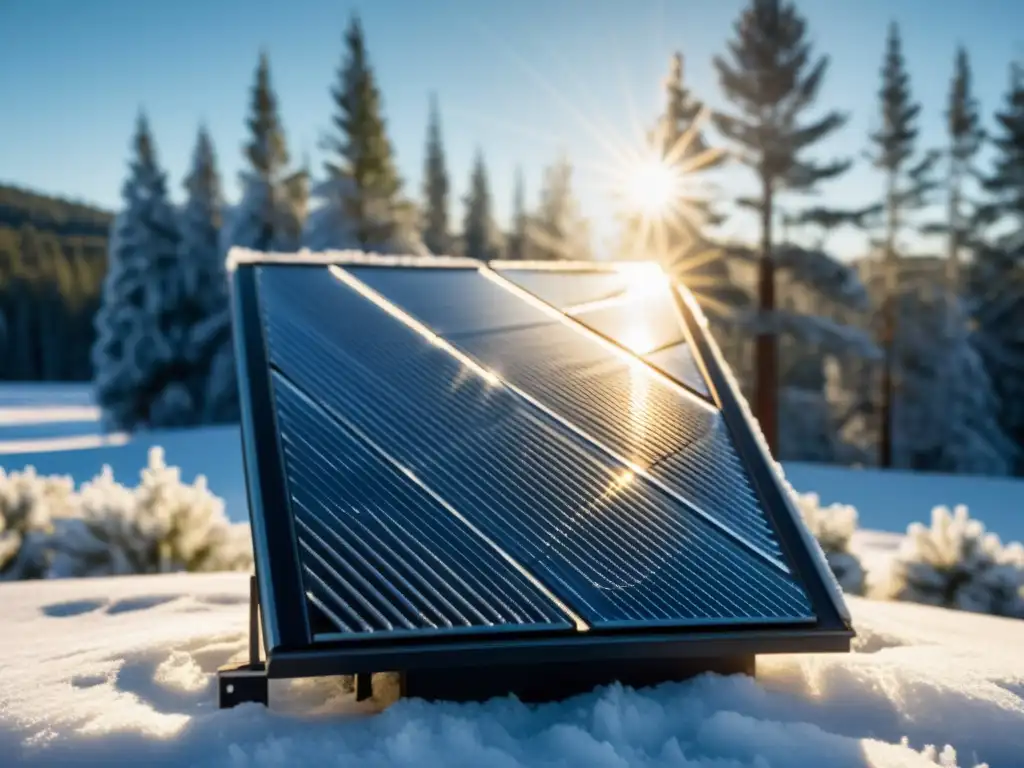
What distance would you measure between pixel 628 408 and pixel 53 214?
418ft

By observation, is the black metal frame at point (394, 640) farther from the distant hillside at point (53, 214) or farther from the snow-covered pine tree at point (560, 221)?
the distant hillside at point (53, 214)

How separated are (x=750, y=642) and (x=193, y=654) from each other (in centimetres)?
295

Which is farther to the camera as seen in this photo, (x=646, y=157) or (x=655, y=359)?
(x=646, y=157)

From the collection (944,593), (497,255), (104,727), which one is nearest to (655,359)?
(104,727)

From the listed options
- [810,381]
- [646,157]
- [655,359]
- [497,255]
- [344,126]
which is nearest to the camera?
[655,359]

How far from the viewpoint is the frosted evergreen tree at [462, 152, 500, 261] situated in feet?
221

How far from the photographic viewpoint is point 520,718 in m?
3.78

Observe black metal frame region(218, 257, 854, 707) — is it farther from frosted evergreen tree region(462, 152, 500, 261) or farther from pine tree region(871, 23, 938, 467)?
frosted evergreen tree region(462, 152, 500, 261)

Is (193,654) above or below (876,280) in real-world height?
below

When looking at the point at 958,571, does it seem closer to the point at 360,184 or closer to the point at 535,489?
the point at 535,489

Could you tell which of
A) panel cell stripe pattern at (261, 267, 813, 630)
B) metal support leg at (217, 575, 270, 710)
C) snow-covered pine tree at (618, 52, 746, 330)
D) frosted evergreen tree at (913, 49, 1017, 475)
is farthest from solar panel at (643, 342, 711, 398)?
frosted evergreen tree at (913, 49, 1017, 475)

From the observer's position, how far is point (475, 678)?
3.93 meters

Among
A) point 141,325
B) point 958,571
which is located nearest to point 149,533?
point 958,571

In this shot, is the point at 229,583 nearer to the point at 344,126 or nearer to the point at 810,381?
the point at 344,126
